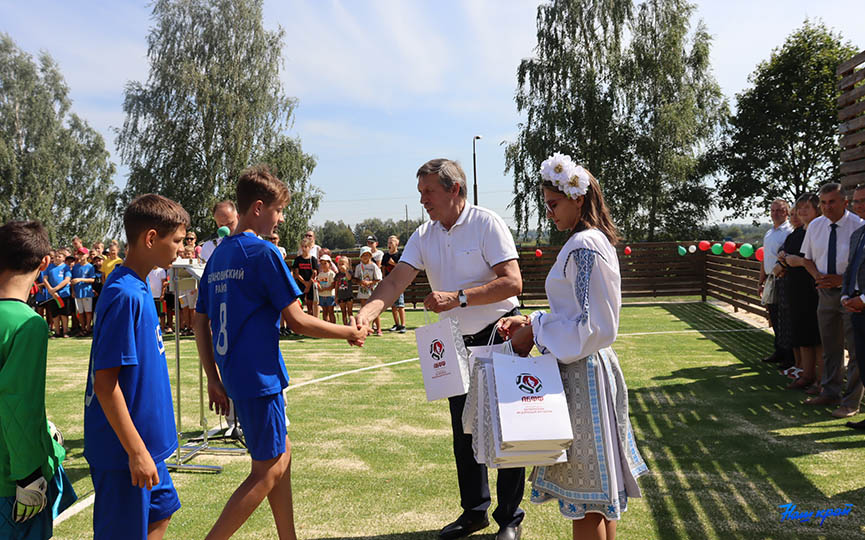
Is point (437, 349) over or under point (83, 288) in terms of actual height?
under

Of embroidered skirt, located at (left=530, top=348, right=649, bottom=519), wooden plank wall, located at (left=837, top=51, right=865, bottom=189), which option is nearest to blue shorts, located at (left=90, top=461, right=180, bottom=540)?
embroidered skirt, located at (left=530, top=348, right=649, bottom=519)

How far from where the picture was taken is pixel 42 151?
36531mm

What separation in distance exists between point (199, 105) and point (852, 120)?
1097 inches

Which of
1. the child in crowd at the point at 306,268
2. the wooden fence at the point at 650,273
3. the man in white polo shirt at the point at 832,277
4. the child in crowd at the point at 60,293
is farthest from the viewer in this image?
the wooden fence at the point at 650,273

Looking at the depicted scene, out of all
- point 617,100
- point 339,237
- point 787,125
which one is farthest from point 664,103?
point 339,237

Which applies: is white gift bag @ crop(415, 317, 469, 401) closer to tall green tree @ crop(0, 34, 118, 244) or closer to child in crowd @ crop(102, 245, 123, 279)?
child in crowd @ crop(102, 245, 123, 279)

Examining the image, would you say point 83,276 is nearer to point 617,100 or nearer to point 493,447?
point 493,447

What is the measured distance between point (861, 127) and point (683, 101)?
21867mm

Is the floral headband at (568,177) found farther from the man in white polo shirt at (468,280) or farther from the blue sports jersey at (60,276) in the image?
the blue sports jersey at (60,276)

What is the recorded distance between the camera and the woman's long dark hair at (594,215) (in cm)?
278

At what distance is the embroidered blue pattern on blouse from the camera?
259 cm

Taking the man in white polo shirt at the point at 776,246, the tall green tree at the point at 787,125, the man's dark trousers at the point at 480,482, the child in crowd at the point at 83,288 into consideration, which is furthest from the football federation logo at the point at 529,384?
the tall green tree at the point at 787,125

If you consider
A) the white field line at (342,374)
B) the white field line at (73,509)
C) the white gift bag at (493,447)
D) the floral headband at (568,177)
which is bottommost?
the white field line at (342,374)

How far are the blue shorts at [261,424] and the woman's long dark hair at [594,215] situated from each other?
1.61 metres
